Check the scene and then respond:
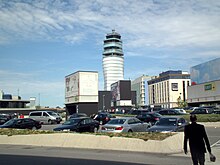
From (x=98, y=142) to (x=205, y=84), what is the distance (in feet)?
219

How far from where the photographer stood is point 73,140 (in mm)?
16328

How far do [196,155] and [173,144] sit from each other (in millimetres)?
7198

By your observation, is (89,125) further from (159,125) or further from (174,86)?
(174,86)

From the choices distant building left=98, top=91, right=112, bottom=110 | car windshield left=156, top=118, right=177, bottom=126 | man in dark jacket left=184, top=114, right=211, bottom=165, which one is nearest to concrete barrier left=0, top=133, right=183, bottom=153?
car windshield left=156, top=118, right=177, bottom=126

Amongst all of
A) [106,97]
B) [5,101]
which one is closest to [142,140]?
[5,101]

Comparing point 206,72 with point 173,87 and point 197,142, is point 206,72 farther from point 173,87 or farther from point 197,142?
point 173,87

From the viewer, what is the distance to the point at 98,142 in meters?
15.5

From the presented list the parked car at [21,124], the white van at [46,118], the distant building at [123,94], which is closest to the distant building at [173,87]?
the distant building at [123,94]

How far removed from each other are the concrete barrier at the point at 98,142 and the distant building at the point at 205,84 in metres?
56.8

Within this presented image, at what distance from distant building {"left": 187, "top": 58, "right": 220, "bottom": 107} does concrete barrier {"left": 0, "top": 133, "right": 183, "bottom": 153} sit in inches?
2237

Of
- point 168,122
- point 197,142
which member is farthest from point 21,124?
point 197,142

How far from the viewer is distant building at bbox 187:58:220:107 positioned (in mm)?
72312

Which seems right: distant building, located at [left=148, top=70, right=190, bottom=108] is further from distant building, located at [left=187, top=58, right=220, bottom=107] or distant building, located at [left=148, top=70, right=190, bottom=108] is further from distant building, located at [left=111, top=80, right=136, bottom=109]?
distant building, located at [left=187, top=58, right=220, bottom=107]

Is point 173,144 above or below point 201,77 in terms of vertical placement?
below
